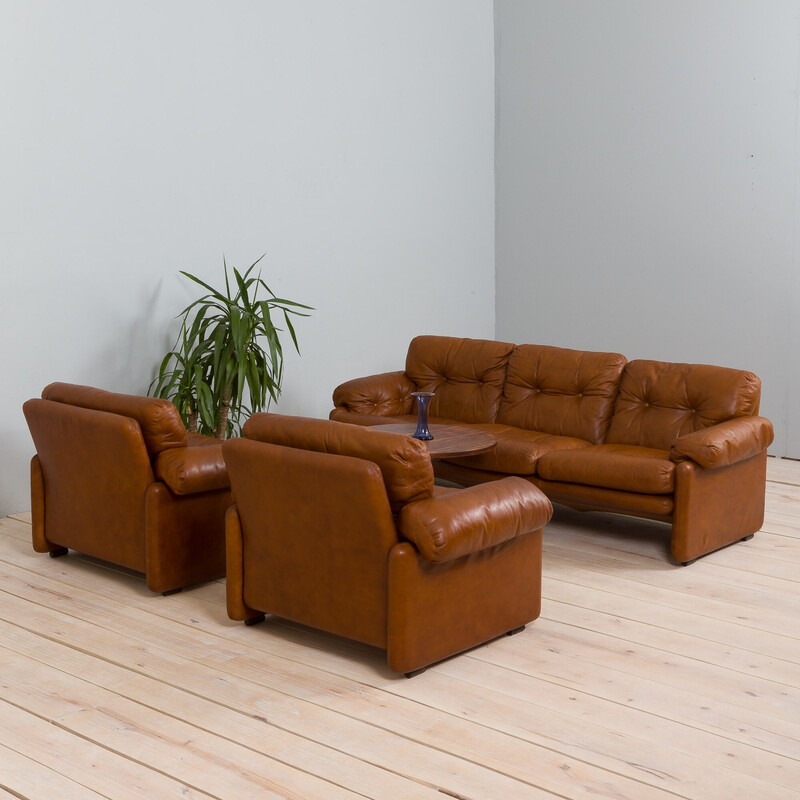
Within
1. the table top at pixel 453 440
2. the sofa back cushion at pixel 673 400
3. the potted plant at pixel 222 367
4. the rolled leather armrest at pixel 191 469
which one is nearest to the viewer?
the rolled leather armrest at pixel 191 469

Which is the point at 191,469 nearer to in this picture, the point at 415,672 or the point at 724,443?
the point at 415,672

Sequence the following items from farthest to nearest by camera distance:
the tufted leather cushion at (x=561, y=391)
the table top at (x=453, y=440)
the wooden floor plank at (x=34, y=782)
→ 1. the tufted leather cushion at (x=561, y=391)
2. the table top at (x=453, y=440)
3. the wooden floor plank at (x=34, y=782)

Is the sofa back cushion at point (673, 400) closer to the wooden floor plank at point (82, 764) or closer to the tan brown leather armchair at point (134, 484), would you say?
the tan brown leather armchair at point (134, 484)

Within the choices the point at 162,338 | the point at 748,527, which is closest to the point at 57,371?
the point at 162,338

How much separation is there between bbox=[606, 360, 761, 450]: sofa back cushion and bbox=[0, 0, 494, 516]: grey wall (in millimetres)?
2386

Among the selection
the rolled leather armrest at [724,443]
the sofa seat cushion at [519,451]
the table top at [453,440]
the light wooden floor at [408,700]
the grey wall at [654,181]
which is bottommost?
the light wooden floor at [408,700]

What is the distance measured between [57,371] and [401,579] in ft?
10.1

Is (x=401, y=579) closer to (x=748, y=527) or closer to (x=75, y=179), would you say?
(x=748, y=527)

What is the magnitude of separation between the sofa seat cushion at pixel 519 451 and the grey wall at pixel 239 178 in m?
1.94

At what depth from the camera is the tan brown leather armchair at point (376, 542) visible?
11.0 ft

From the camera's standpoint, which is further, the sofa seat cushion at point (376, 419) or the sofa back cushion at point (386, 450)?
the sofa seat cushion at point (376, 419)

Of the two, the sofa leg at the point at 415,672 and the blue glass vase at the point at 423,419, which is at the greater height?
the blue glass vase at the point at 423,419

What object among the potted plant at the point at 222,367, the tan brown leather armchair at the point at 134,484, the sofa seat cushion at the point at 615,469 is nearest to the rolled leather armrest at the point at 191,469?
the tan brown leather armchair at the point at 134,484

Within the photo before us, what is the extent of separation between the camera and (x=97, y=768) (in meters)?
2.88
